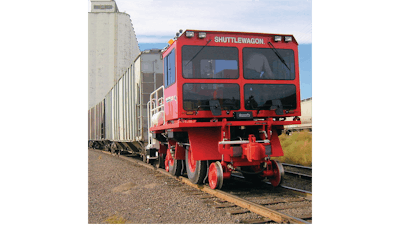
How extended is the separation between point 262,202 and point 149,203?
6.94 ft

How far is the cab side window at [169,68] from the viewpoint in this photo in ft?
24.1

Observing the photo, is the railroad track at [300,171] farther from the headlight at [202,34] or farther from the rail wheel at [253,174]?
the headlight at [202,34]

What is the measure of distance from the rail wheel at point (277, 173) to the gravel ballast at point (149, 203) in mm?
1543

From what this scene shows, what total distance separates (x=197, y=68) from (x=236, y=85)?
0.89 m

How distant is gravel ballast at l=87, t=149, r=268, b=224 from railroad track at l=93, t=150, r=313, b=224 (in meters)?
0.14

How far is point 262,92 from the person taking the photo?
Answer: 23.8ft

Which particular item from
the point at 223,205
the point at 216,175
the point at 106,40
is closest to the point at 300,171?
the point at 216,175

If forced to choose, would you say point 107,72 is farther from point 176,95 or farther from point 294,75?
point 294,75

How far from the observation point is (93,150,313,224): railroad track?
5094 millimetres

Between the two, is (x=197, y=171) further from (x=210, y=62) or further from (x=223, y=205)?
(x=210, y=62)

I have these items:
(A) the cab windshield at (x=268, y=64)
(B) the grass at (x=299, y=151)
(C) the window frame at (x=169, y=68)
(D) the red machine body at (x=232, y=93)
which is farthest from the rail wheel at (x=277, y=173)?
(B) the grass at (x=299, y=151)

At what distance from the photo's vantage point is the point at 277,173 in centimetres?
719

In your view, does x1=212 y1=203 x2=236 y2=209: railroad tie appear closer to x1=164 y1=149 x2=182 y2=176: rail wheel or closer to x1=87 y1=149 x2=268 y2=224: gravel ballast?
x1=87 y1=149 x2=268 y2=224: gravel ballast

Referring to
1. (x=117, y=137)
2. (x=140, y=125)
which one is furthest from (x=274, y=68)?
(x=117, y=137)
